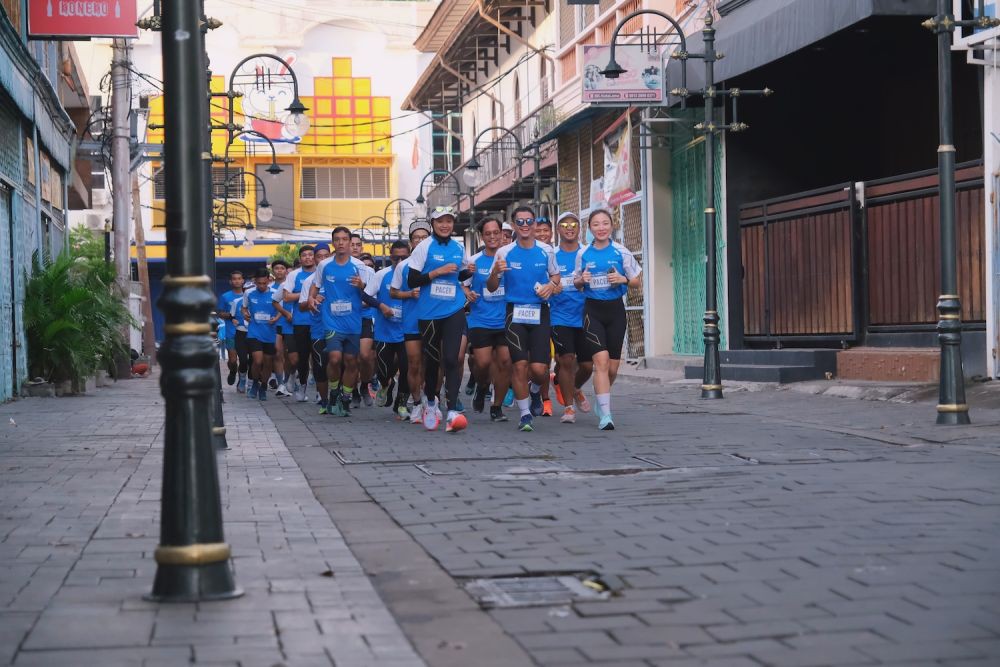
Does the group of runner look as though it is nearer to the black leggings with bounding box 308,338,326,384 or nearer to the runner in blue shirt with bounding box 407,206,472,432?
the runner in blue shirt with bounding box 407,206,472,432

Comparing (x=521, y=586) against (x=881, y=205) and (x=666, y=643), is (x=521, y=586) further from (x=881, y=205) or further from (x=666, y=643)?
(x=881, y=205)

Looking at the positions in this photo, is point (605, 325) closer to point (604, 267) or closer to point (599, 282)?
point (599, 282)

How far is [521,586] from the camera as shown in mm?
5543

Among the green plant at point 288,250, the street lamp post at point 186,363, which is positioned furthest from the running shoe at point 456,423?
the green plant at point 288,250

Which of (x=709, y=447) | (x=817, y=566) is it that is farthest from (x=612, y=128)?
(x=817, y=566)

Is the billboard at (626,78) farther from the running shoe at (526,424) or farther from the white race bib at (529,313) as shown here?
the running shoe at (526,424)

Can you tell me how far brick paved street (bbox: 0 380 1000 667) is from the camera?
455 cm

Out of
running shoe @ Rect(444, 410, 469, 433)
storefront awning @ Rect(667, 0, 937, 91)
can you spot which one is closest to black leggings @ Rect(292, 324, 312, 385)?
running shoe @ Rect(444, 410, 469, 433)

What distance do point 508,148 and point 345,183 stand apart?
39.9m

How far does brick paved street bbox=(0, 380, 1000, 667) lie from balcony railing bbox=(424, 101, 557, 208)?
2176 cm

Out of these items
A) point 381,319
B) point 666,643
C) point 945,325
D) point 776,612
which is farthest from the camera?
point 381,319

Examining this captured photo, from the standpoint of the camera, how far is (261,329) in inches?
799

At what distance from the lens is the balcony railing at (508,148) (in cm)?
3312

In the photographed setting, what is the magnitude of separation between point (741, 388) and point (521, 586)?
14347 millimetres
